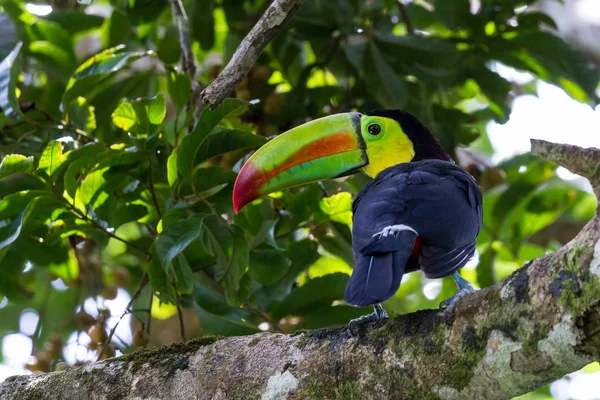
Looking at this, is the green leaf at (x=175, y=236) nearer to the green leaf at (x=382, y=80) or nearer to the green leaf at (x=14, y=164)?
the green leaf at (x=14, y=164)

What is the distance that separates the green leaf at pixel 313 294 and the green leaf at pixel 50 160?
0.97 m

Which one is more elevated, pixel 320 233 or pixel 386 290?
pixel 386 290

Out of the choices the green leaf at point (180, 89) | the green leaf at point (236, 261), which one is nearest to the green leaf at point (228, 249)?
the green leaf at point (236, 261)

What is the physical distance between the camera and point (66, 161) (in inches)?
107

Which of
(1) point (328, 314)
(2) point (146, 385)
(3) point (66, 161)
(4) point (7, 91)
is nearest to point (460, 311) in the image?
(2) point (146, 385)

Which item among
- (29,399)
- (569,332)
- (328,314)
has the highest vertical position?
(569,332)

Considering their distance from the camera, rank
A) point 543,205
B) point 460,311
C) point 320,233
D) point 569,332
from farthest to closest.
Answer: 1. point 543,205
2. point 320,233
3. point 460,311
4. point 569,332

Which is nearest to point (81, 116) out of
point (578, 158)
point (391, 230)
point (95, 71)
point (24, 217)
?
point (95, 71)

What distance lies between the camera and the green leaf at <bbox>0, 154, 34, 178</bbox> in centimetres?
249

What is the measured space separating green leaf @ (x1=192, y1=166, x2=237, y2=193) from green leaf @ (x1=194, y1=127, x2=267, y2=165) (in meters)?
0.06

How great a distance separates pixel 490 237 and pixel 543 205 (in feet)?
0.99

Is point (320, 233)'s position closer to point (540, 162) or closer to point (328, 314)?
point (328, 314)

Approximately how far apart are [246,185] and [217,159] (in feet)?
3.11

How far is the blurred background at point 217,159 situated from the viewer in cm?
282
